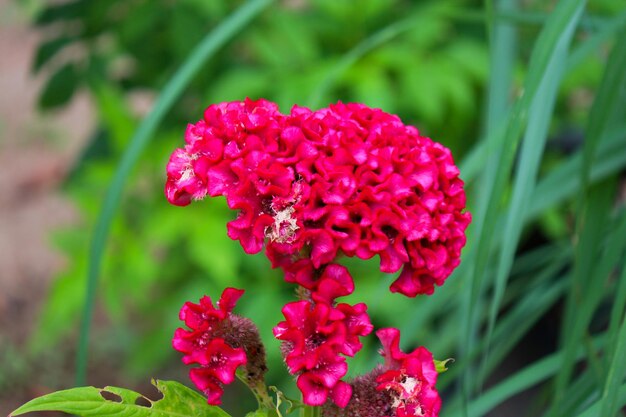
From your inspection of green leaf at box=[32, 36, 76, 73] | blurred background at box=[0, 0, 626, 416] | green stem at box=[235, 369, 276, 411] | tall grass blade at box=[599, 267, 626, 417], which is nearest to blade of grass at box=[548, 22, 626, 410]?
tall grass blade at box=[599, 267, 626, 417]

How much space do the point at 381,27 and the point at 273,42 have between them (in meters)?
0.25

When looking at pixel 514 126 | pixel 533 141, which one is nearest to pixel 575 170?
pixel 533 141

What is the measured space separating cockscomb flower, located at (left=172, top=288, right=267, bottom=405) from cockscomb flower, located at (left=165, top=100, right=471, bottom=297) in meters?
0.05

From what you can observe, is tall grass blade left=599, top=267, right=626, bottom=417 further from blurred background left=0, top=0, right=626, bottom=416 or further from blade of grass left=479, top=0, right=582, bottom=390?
blurred background left=0, top=0, right=626, bottom=416

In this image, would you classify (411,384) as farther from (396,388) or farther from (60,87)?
(60,87)

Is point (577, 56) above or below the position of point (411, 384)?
above

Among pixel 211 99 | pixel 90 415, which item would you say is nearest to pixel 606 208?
pixel 90 415

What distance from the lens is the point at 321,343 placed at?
65 centimetres

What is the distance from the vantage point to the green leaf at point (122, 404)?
612 mm

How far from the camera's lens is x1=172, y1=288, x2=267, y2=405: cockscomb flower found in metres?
0.65

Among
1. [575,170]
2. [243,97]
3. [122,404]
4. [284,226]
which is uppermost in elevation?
[243,97]

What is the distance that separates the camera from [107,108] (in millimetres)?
1804

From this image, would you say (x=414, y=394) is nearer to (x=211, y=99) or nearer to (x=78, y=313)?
(x=211, y=99)

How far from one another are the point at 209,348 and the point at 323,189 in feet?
0.43
